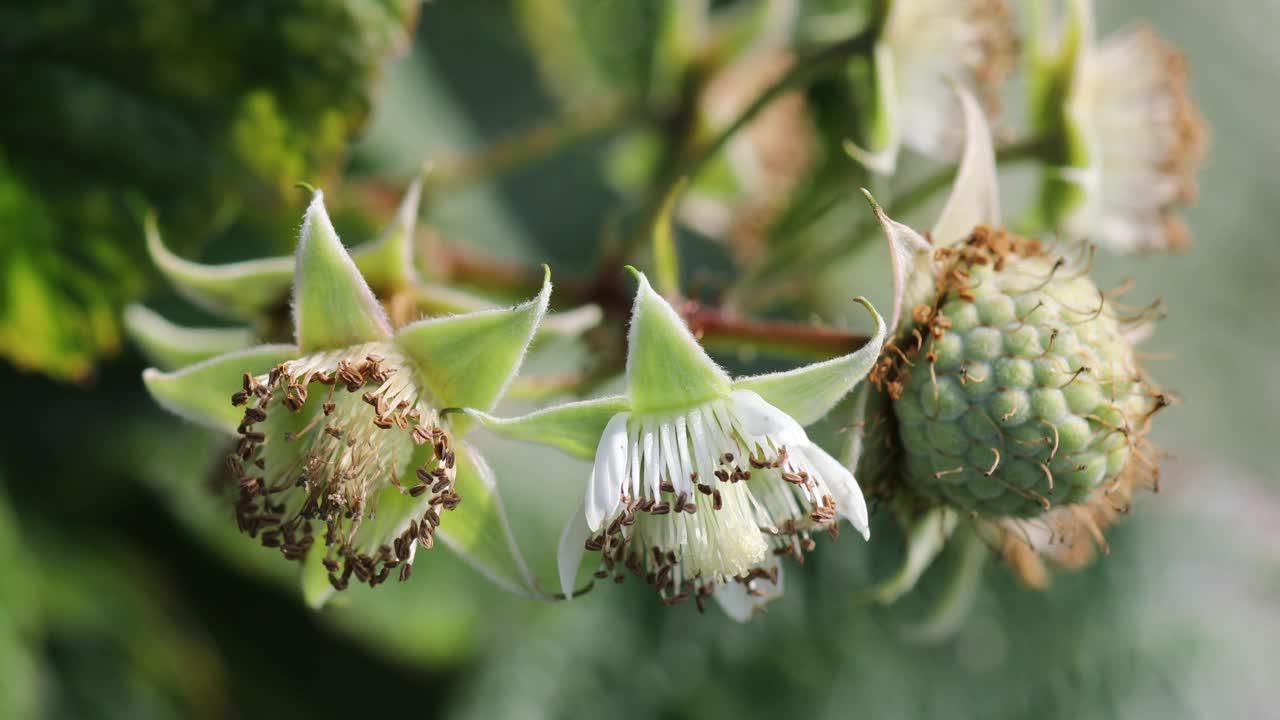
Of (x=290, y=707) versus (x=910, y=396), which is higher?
(x=910, y=396)

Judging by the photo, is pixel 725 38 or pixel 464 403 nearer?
pixel 464 403

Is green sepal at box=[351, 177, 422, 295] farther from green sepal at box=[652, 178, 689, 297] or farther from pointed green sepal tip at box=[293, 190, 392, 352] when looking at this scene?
green sepal at box=[652, 178, 689, 297]

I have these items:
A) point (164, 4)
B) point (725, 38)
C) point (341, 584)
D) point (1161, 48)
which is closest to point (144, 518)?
point (164, 4)

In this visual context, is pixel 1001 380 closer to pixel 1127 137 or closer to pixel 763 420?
pixel 763 420

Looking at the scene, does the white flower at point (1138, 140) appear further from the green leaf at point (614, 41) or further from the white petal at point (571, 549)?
the white petal at point (571, 549)

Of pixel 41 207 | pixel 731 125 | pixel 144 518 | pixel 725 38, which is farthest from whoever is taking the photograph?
pixel 144 518

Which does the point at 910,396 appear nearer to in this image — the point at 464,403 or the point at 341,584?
the point at 464,403
